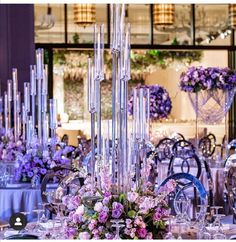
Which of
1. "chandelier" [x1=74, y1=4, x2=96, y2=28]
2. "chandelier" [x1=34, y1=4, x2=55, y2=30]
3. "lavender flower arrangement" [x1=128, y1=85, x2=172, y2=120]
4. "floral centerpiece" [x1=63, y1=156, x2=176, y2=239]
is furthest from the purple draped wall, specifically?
"floral centerpiece" [x1=63, y1=156, x2=176, y2=239]

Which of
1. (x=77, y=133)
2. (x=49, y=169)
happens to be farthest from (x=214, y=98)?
(x=77, y=133)

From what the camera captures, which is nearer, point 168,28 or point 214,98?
point 214,98

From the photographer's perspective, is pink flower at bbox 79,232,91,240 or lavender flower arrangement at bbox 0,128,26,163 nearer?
pink flower at bbox 79,232,91,240

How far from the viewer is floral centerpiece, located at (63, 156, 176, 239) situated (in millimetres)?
3178

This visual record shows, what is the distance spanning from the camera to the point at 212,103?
7.50m

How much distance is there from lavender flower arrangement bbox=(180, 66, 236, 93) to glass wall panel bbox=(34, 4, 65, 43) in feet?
15.6

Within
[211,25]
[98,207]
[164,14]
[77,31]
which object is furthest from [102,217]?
[211,25]

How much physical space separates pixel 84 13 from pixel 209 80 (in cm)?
429

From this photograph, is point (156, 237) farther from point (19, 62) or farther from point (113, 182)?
point (19, 62)

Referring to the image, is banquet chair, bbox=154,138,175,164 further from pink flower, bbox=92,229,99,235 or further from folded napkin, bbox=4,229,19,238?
pink flower, bbox=92,229,99,235

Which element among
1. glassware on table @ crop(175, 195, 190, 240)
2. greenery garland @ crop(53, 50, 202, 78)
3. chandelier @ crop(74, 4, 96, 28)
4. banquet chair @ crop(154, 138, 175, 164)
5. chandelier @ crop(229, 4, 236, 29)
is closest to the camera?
glassware on table @ crop(175, 195, 190, 240)

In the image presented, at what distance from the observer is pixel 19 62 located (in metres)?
10.5

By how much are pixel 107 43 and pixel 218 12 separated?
6.56 feet

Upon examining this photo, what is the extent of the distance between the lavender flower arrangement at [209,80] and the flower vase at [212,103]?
5cm
